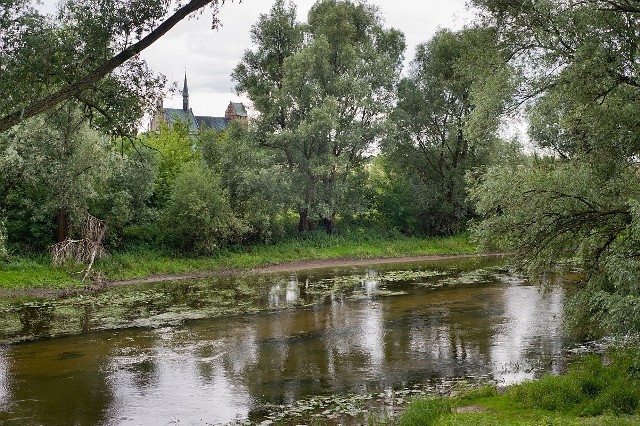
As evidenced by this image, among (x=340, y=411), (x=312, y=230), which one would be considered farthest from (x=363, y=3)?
(x=340, y=411)

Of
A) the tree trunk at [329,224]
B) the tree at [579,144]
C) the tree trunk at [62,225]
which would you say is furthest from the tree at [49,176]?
the tree at [579,144]

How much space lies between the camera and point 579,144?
1556 centimetres

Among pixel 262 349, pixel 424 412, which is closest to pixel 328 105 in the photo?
pixel 262 349

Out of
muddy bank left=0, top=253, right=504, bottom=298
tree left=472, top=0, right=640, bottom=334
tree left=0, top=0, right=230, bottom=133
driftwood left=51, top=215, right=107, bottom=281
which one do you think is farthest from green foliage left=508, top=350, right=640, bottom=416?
driftwood left=51, top=215, right=107, bottom=281

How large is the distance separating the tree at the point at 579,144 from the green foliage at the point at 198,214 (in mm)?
23511

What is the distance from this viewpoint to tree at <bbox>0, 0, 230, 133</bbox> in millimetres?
12023

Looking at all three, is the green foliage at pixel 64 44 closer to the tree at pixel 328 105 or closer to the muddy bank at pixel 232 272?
the muddy bank at pixel 232 272

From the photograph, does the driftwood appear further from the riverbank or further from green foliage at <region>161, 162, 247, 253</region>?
green foliage at <region>161, 162, 247, 253</region>

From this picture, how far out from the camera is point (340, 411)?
1327 centimetres

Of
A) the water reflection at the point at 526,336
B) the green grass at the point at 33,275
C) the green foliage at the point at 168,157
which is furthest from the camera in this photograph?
the green foliage at the point at 168,157

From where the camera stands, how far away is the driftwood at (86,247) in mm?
32438

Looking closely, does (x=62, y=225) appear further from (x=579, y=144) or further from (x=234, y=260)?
(x=579, y=144)

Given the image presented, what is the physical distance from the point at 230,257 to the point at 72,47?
27.1 meters

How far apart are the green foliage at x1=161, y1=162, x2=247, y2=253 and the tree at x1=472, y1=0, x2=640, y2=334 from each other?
23.5 m
